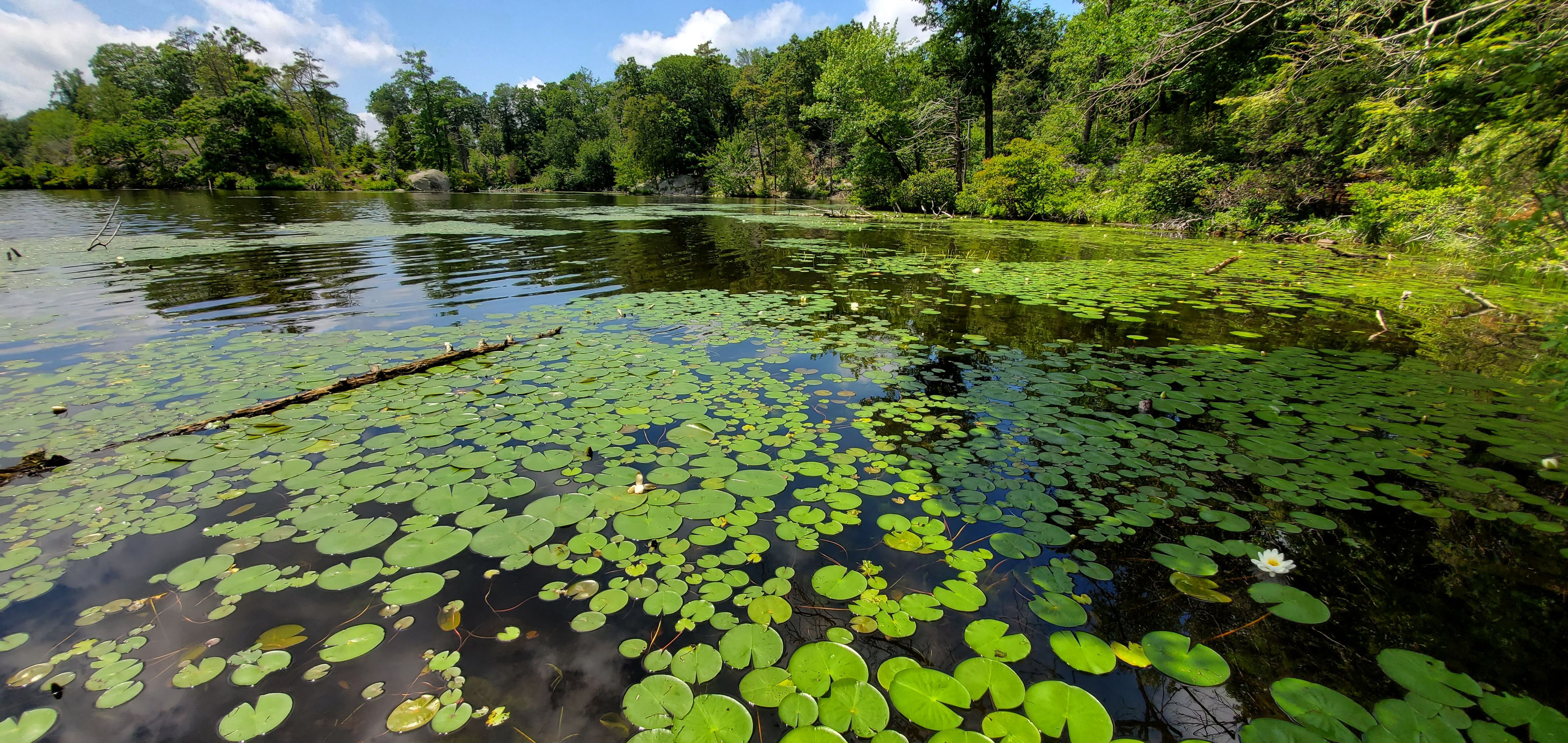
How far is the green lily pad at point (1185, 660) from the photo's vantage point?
1521mm

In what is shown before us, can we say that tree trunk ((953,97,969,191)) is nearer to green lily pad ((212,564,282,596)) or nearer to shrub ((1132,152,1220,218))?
shrub ((1132,152,1220,218))

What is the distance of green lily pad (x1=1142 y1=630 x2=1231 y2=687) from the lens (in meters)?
1.52

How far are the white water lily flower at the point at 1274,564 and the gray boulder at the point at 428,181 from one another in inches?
2195

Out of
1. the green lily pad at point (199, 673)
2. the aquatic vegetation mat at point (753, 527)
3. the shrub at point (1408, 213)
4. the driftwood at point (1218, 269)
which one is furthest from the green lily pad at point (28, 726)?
the driftwood at point (1218, 269)

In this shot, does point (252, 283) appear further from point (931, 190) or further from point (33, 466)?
point (931, 190)

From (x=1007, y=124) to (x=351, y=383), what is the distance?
3119 cm

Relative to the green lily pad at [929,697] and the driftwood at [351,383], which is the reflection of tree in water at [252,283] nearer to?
the driftwood at [351,383]

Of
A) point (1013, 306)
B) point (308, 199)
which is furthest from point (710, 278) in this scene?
point (308, 199)

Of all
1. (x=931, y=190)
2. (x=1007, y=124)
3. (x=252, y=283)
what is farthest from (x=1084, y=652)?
(x=1007, y=124)

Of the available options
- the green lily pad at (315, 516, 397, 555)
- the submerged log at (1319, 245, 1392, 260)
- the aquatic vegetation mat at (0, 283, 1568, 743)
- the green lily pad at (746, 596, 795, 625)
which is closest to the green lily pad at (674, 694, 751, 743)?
the aquatic vegetation mat at (0, 283, 1568, 743)

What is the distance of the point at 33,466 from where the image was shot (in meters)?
2.45

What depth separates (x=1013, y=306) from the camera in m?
6.26

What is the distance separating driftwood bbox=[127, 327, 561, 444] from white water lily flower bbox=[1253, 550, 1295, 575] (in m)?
5.03

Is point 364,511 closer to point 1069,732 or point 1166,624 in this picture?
point 1069,732
